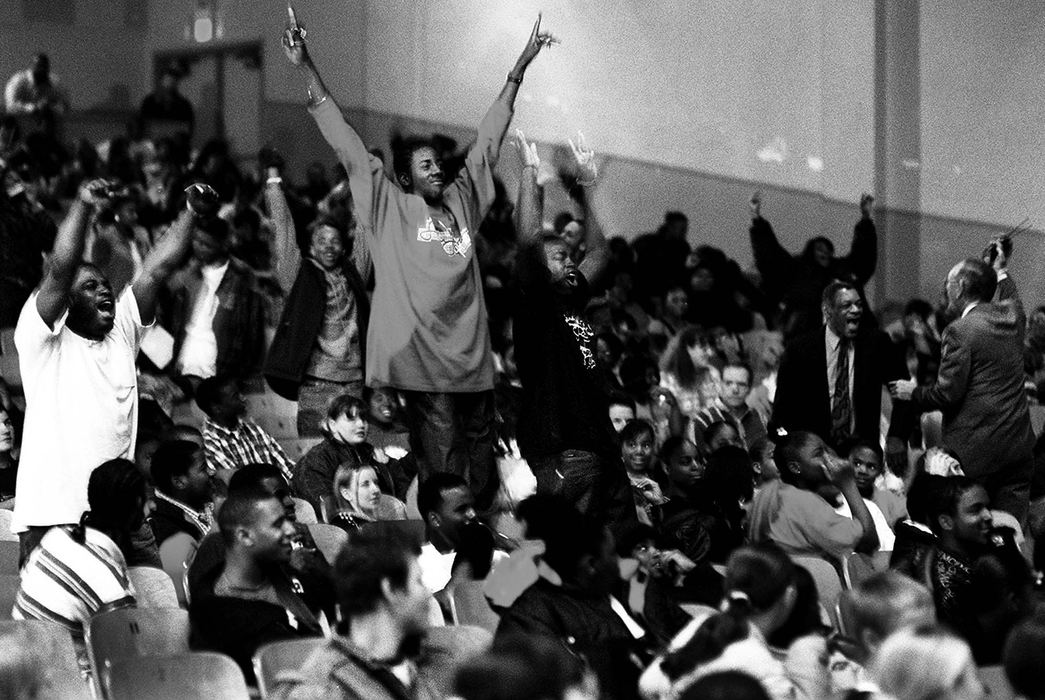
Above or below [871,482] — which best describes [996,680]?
below

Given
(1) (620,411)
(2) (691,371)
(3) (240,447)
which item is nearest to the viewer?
(3) (240,447)

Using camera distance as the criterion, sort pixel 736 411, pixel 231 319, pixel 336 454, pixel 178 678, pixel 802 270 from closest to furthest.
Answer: pixel 178 678 < pixel 336 454 < pixel 736 411 < pixel 231 319 < pixel 802 270

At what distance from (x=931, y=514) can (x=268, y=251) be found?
7055 millimetres

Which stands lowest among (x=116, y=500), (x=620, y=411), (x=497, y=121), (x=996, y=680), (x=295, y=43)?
(x=996, y=680)

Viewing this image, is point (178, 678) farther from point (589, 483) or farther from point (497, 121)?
point (497, 121)

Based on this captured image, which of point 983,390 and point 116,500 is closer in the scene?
point 116,500

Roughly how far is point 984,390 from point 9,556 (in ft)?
14.2

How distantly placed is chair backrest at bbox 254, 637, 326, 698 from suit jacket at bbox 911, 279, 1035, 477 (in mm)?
4153

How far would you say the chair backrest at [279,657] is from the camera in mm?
5395

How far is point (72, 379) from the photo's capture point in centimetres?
698

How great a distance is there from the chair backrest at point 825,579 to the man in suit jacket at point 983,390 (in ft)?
6.17

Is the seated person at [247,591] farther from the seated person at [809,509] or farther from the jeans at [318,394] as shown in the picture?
the jeans at [318,394]

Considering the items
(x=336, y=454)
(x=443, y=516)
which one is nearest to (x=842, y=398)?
(x=336, y=454)

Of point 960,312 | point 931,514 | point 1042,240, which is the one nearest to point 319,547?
point 931,514
